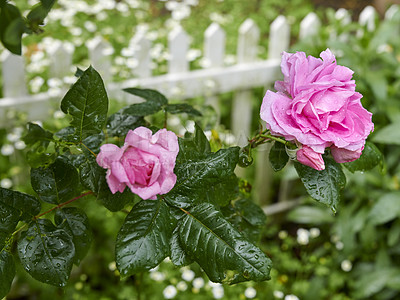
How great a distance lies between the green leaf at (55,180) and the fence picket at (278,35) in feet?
6.58

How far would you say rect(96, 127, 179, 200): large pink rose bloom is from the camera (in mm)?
679

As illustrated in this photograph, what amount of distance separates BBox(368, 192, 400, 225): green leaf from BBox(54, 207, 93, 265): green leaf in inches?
67.1

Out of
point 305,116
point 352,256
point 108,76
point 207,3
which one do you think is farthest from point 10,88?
point 207,3

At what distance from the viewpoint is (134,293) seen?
6.63 feet

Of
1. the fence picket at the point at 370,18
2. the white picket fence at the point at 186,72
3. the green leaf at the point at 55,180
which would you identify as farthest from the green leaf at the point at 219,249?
the fence picket at the point at 370,18

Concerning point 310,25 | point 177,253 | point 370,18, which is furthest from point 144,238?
point 370,18

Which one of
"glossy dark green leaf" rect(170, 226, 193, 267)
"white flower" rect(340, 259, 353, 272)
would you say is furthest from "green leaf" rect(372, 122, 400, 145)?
"glossy dark green leaf" rect(170, 226, 193, 267)

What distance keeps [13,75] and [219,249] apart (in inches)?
64.4

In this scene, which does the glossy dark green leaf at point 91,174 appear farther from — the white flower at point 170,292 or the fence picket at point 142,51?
the fence picket at point 142,51

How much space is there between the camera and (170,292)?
1911 mm

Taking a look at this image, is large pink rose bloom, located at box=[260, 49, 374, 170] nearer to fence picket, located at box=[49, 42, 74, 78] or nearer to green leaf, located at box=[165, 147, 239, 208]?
green leaf, located at box=[165, 147, 239, 208]

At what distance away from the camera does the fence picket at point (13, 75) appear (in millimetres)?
2061

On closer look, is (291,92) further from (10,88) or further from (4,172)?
(4,172)

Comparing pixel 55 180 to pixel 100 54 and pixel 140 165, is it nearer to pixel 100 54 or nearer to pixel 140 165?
pixel 140 165
